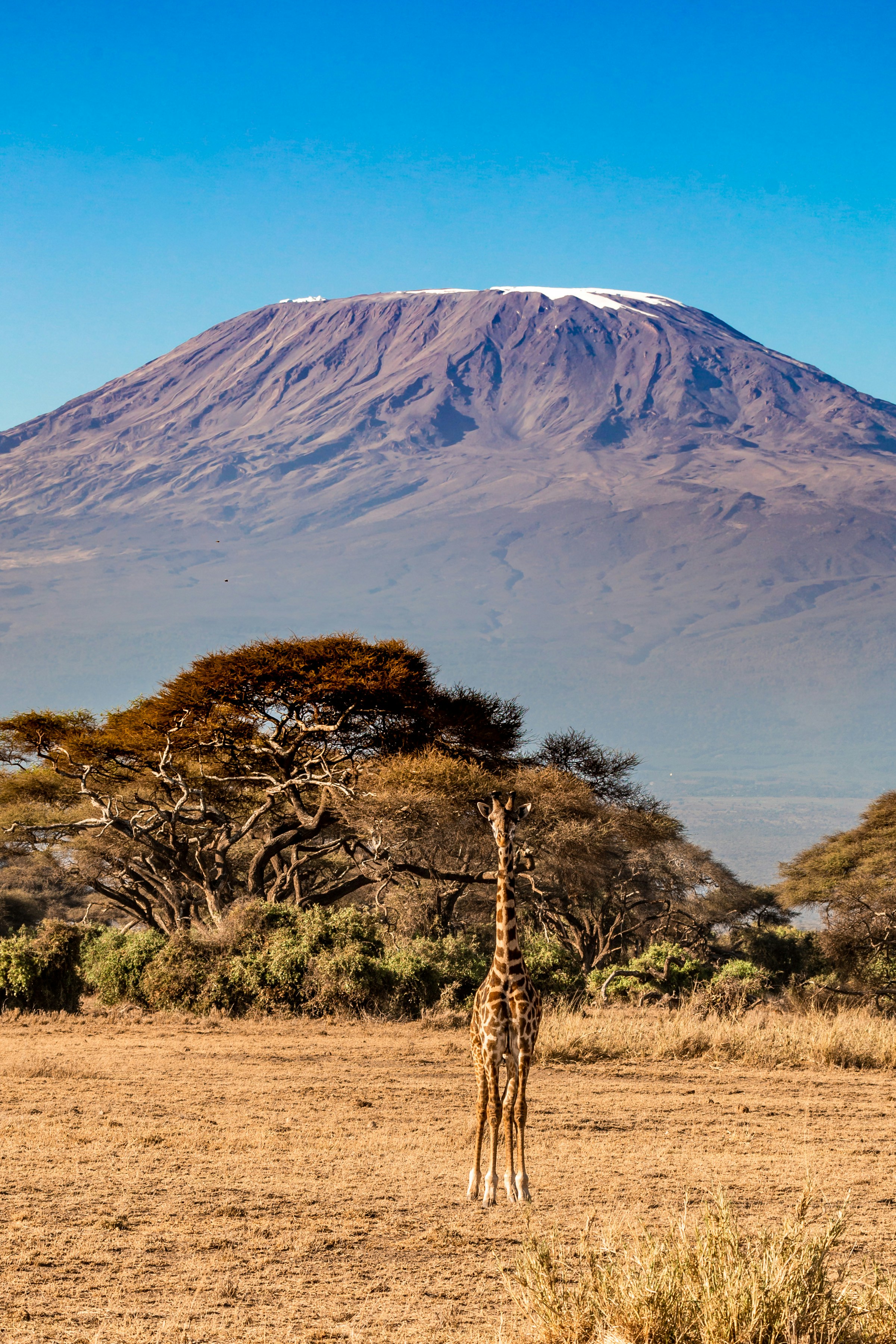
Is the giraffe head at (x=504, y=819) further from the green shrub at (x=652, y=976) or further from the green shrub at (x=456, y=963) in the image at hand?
the green shrub at (x=652, y=976)

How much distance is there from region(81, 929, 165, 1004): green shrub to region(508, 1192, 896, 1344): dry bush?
15.0 meters

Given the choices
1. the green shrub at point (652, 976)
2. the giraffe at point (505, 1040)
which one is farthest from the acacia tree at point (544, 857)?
the giraffe at point (505, 1040)

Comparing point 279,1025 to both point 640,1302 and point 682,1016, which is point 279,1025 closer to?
point 682,1016

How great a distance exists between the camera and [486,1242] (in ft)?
25.3

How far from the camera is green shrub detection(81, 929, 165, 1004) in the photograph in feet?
65.9

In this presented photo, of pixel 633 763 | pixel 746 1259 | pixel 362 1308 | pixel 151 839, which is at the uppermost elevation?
pixel 633 763

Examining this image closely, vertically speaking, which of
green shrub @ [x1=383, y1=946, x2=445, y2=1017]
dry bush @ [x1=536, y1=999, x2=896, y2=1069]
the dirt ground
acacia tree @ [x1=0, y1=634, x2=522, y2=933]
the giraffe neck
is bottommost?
the dirt ground

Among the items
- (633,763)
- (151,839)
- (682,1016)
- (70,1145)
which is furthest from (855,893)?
(70,1145)

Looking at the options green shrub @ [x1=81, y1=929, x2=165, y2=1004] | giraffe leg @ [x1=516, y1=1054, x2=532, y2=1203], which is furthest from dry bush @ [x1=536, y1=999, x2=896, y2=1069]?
green shrub @ [x1=81, y1=929, x2=165, y2=1004]

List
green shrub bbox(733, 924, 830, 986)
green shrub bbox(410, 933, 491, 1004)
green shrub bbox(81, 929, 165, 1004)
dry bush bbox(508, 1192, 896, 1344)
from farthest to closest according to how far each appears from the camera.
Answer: green shrub bbox(733, 924, 830, 986), green shrub bbox(81, 929, 165, 1004), green shrub bbox(410, 933, 491, 1004), dry bush bbox(508, 1192, 896, 1344)

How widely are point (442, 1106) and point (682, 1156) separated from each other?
302 cm

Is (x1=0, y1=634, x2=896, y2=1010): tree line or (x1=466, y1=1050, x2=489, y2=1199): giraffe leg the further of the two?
(x1=0, y1=634, x2=896, y2=1010): tree line

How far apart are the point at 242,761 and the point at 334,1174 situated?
21080 millimetres

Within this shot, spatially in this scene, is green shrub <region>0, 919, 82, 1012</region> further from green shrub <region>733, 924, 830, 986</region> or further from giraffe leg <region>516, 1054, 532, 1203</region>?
green shrub <region>733, 924, 830, 986</region>
